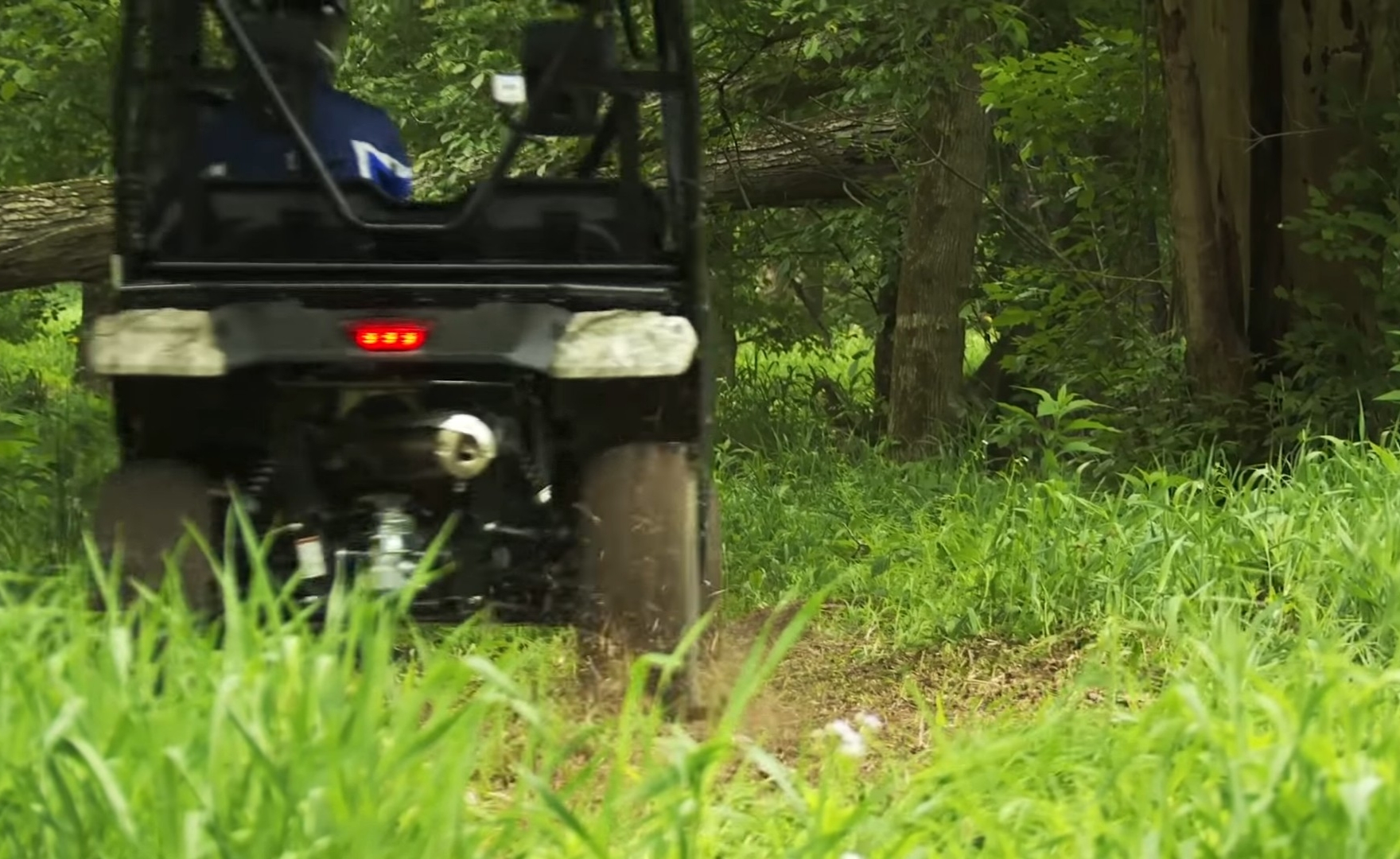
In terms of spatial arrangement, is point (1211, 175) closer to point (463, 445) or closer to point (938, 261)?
point (938, 261)

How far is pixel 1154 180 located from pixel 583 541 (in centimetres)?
422

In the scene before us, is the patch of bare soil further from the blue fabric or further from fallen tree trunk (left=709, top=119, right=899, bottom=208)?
fallen tree trunk (left=709, top=119, right=899, bottom=208)

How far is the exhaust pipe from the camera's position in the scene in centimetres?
314

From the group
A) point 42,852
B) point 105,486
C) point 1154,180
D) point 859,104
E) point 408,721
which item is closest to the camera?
point 42,852

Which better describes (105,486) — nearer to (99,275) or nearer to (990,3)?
(99,275)

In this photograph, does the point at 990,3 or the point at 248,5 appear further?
the point at 990,3

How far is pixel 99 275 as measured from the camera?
23.1ft

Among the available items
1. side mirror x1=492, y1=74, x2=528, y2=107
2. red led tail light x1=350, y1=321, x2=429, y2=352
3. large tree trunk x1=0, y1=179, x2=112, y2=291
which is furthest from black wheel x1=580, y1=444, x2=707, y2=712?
large tree trunk x1=0, y1=179, x2=112, y2=291

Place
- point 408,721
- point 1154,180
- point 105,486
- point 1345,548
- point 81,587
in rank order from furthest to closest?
point 1154,180
point 1345,548
point 105,486
point 81,587
point 408,721

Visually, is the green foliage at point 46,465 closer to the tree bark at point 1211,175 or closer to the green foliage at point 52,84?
the green foliage at point 52,84

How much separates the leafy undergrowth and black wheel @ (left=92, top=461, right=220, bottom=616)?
0.93ft

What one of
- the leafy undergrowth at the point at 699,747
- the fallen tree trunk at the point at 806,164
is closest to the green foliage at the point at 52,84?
the fallen tree trunk at the point at 806,164

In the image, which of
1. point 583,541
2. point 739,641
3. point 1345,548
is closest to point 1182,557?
point 1345,548

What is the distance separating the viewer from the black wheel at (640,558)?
3.18 metres
